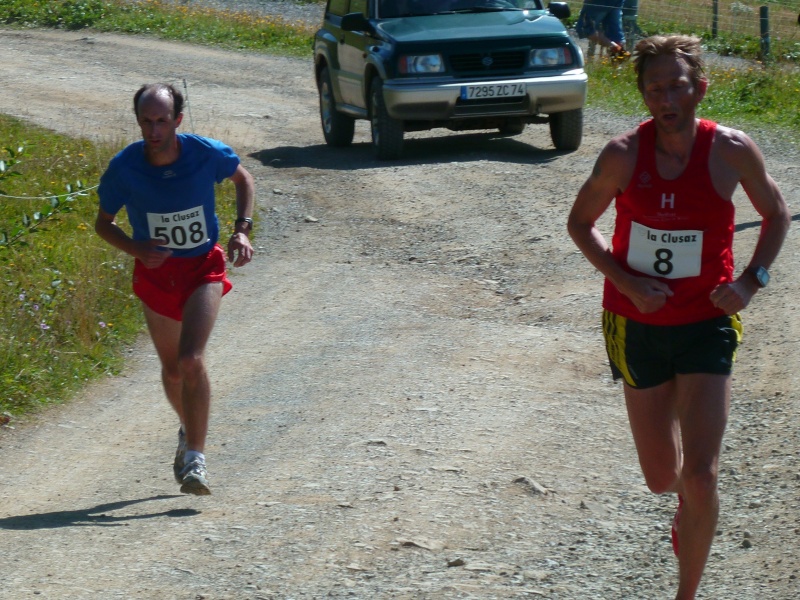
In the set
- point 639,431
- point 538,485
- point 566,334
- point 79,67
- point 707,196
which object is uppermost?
point 707,196

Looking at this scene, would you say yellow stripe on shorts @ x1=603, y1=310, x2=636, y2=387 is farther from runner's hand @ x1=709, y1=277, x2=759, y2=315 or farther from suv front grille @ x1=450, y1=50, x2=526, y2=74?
suv front grille @ x1=450, y1=50, x2=526, y2=74

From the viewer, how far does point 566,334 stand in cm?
914

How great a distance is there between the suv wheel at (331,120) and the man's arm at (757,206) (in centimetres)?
1194

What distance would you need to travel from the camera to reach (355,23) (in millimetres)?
14453

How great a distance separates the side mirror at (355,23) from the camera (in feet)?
47.2

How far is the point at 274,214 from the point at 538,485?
7.54 meters

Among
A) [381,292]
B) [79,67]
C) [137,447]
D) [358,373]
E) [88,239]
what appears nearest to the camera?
[137,447]

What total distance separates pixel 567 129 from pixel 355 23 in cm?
267

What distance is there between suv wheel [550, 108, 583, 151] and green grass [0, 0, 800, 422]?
110 inches

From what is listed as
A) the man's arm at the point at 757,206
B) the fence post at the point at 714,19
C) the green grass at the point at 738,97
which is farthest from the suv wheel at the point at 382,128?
the fence post at the point at 714,19

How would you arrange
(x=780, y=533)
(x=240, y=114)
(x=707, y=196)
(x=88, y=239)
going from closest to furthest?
(x=707, y=196) → (x=780, y=533) → (x=88, y=239) → (x=240, y=114)

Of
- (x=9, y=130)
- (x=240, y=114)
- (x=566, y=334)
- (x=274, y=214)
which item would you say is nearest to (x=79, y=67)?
(x=240, y=114)

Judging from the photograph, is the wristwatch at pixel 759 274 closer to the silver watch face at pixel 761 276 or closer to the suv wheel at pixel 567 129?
the silver watch face at pixel 761 276

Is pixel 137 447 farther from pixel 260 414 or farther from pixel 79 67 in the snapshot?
pixel 79 67
